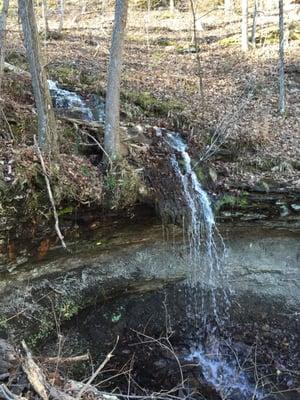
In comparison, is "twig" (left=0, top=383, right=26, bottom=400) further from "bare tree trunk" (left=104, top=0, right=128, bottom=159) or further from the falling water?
the falling water

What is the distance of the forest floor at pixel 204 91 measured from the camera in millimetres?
10102

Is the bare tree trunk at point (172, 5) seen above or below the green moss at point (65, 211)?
above

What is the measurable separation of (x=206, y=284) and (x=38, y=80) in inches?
236

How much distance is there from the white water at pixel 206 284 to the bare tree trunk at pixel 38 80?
9.55 feet

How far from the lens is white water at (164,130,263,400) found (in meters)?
8.33

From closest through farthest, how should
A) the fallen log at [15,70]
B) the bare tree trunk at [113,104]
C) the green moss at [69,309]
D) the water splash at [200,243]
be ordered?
the bare tree trunk at [113,104]
the green moss at [69,309]
the water splash at [200,243]
the fallen log at [15,70]

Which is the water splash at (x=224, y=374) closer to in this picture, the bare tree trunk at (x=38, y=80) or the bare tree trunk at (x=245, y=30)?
the bare tree trunk at (x=38, y=80)

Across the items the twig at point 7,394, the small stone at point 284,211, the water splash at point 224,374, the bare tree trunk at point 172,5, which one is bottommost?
the water splash at point 224,374

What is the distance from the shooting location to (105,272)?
30.5ft

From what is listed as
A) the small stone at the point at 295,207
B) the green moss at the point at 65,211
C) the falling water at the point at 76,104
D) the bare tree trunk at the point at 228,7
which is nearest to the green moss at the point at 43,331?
the green moss at the point at 65,211

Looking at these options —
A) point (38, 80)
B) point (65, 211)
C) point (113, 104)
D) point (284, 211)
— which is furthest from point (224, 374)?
point (38, 80)

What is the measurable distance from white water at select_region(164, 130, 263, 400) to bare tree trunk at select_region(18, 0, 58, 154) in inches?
115

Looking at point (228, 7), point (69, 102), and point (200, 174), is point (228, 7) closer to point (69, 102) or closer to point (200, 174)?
point (69, 102)

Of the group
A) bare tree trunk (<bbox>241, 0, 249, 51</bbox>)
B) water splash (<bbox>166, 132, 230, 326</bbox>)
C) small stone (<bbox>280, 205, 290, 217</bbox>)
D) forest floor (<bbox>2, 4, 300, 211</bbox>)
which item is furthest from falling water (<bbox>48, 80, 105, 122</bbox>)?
bare tree trunk (<bbox>241, 0, 249, 51</bbox>)
